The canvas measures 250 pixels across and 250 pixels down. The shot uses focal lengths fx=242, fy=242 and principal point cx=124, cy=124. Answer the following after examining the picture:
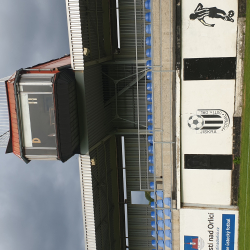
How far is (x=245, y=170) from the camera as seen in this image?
1103 centimetres

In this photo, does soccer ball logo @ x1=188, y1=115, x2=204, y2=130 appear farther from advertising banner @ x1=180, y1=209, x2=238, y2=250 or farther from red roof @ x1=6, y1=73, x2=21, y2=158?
red roof @ x1=6, y1=73, x2=21, y2=158

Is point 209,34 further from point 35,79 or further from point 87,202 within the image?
point 87,202

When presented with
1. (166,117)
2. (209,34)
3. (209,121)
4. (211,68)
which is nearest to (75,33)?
(166,117)

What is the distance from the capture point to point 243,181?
11.2 m

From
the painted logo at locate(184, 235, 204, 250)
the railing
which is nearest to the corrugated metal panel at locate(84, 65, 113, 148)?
the railing

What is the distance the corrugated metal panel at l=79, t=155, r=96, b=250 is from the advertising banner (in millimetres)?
4615

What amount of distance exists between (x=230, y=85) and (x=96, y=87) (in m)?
6.71

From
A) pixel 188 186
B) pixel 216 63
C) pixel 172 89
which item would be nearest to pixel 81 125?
pixel 172 89

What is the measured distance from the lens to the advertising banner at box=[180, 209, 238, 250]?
11766 millimetres

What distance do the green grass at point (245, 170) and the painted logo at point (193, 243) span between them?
185cm

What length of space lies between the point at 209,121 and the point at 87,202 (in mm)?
7329

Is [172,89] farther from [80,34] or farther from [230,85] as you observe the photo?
[80,34]

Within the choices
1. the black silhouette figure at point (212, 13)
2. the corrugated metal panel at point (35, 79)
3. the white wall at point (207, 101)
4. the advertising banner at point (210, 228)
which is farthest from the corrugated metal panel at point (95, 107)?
the advertising banner at point (210, 228)

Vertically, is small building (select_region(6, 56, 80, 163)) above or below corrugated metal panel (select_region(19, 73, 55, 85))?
below
